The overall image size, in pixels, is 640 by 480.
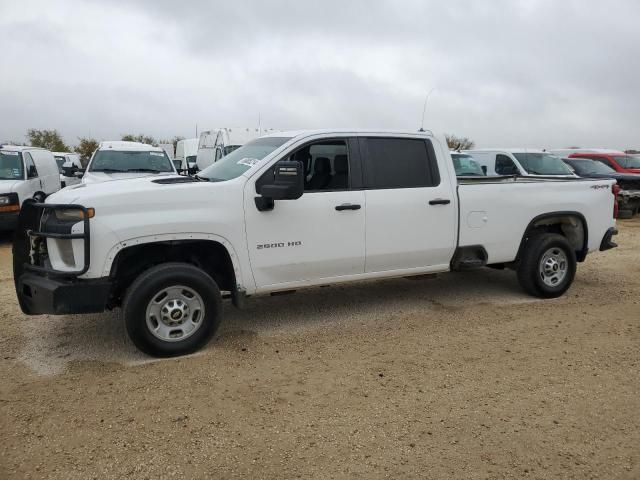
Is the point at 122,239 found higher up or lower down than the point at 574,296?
higher up

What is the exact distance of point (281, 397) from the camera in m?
3.85

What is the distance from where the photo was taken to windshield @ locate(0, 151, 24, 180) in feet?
34.1

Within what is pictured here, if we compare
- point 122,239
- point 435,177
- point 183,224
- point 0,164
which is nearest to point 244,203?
point 183,224

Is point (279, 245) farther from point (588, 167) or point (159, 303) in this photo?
point (588, 167)

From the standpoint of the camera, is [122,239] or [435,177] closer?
[122,239]

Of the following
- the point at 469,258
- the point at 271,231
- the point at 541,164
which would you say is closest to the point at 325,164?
the point at 271,231

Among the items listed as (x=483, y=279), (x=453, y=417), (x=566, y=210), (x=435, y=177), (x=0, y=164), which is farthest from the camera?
(x=0, y=164)

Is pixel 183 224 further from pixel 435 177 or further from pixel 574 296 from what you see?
pixel 574 296

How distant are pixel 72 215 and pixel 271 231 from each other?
156 cm

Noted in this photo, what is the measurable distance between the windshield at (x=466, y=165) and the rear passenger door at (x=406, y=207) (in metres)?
7.67

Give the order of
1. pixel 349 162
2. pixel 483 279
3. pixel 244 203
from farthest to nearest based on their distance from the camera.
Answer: pixel 483 279 < pixel 349 162 < pixel 244 203

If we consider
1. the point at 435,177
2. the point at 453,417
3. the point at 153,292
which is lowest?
the point at 453,417

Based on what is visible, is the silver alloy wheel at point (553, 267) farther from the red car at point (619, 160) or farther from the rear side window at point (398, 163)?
the red car at point (619, 160)

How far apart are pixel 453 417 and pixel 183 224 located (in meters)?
2.45
